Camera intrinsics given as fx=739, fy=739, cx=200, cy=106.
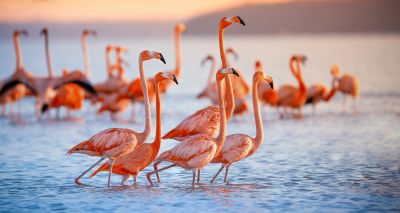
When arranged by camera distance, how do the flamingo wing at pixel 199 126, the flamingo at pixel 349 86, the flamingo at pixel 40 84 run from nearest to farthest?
1. the flamingo wing at pixel 199 126
2. the flamingo at pixel 40 84
3. the flamingo at pixel 349 86

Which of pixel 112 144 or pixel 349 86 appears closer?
pixel 112 144

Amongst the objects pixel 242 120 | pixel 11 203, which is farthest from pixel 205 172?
pixel 242 120

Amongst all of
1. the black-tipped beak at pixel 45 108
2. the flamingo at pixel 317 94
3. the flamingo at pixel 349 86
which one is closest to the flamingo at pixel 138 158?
the black-tipped beak at pixel 45 108

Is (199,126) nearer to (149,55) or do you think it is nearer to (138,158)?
(138,158)

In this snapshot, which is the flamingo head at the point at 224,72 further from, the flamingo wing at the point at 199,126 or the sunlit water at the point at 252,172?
the sunlit water at the point at 252,172

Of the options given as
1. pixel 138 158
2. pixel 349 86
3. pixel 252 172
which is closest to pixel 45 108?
pixel 252 172

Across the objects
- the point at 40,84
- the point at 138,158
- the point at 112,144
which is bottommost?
the point at 138,158

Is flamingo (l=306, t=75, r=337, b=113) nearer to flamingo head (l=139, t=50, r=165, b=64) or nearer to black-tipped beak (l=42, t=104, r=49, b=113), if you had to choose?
black-tipped beak (l=42, t=104, r=49, b=113)

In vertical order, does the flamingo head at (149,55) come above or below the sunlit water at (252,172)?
above

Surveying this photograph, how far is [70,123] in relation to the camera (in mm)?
13938

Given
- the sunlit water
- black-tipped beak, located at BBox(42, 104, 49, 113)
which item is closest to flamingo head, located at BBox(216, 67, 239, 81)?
the sunlit water

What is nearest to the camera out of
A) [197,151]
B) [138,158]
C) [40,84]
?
[197,151]

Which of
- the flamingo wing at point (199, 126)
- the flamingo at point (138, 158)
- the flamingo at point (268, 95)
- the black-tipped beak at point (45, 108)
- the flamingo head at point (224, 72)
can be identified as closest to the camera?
the flamingo head at point (224, 72)

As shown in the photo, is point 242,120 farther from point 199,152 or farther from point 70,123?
point 199,152
